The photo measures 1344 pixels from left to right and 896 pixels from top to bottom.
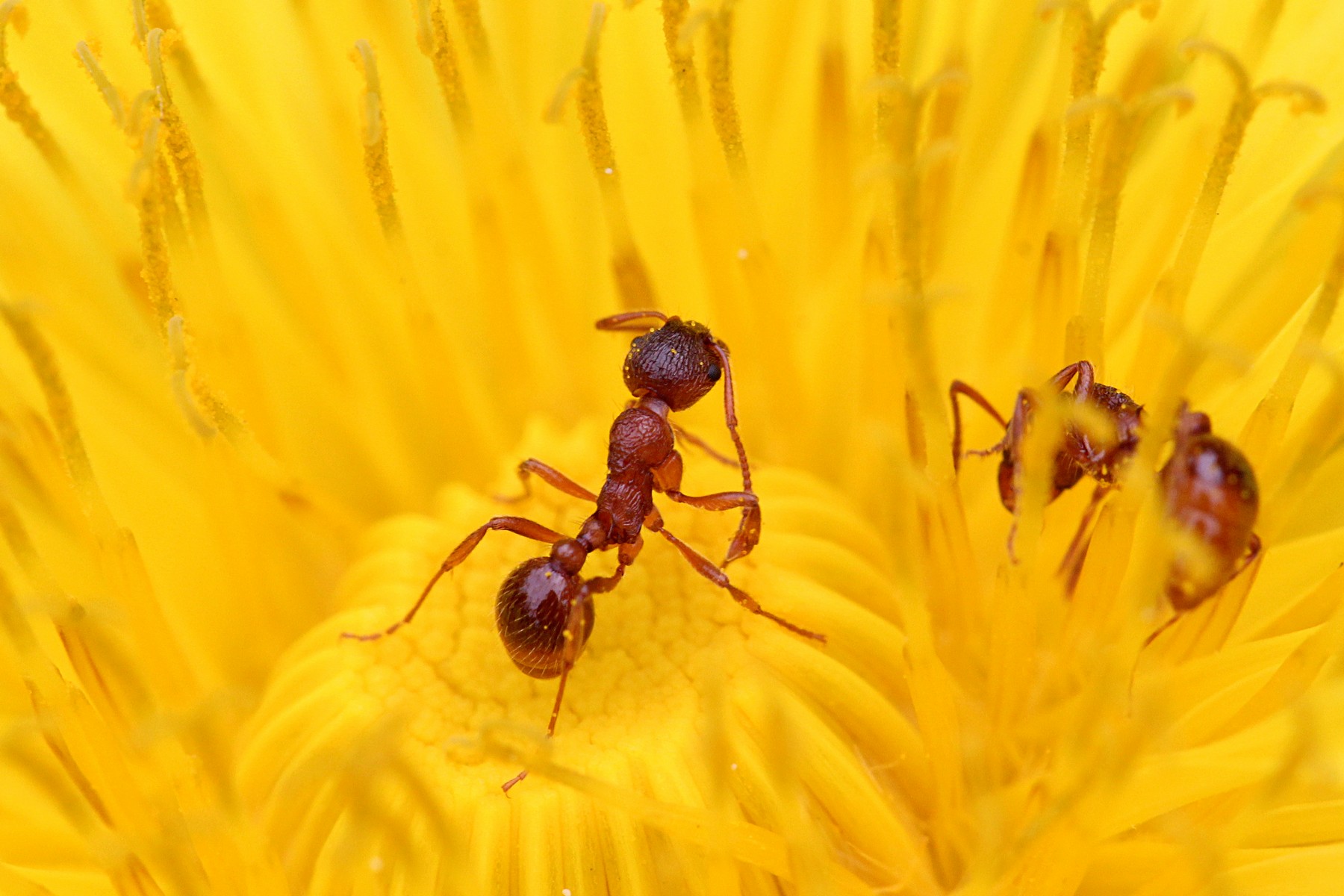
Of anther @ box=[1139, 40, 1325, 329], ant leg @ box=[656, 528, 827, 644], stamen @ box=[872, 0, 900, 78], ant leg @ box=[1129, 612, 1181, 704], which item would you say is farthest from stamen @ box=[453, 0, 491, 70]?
ant leg @ box=[1129, 612, 1181, 704]

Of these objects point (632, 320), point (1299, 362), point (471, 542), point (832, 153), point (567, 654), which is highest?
point (832, 153)

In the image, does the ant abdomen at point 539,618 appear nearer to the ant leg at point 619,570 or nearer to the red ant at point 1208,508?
the ant leg at point 619,570

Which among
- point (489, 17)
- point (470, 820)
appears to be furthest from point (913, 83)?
point (470, 820)

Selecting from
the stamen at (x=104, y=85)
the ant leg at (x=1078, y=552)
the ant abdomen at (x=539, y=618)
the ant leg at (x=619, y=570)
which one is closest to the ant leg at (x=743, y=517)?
the ant leg at (x=619, y=570)

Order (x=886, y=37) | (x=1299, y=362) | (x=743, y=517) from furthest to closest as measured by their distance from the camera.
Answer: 1. (x=743, y=517)
2. (x=886, y=37)
3. (x=1299, y=362)

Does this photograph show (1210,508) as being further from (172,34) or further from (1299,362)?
(172,34)

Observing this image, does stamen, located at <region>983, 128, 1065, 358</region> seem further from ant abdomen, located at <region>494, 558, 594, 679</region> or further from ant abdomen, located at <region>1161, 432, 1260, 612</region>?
ant abdomen, located at <region>494, 558, 594, 679</region>

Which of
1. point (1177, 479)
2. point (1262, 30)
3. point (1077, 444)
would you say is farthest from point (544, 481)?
point (1262, 30)
